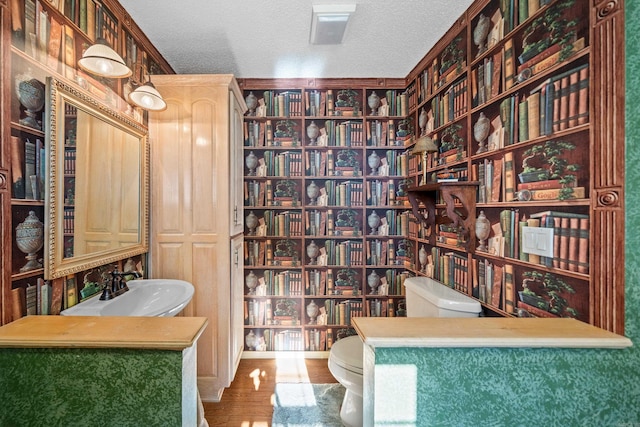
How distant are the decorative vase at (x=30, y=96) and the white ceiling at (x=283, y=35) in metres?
0.87

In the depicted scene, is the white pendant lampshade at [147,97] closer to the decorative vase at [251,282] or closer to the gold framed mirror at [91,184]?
the gold framed mirror at [91,184]

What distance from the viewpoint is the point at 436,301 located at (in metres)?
1.63

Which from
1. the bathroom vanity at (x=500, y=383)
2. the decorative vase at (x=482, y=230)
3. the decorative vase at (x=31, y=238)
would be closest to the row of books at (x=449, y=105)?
the decorative vase at (x=482, y=230)

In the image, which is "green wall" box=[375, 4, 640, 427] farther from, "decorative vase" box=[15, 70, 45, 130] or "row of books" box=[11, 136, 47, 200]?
"decorative vase" box=[15, 70, 45, 130]

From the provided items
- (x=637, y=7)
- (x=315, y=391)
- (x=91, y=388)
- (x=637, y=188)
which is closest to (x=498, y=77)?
(x=637, y=7)

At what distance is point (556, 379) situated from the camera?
0.90 m

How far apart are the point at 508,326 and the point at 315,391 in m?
1.61

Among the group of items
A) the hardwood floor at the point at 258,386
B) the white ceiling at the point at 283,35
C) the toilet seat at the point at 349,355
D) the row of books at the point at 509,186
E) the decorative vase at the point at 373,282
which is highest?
the white ceiling at the point at 283,35

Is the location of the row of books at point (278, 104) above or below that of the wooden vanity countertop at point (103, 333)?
above

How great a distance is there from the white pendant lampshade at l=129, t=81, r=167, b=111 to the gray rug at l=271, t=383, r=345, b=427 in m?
2.16

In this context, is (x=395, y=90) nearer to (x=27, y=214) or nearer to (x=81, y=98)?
(x=81, y=98)

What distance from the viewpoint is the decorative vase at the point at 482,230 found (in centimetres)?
155

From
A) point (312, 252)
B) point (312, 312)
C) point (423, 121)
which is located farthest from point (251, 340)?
point (423, 121)

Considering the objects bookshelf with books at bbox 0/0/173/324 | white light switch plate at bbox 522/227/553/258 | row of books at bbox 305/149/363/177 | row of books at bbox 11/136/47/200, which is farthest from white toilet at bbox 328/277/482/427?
row of books at bbox 11/136/47/200
